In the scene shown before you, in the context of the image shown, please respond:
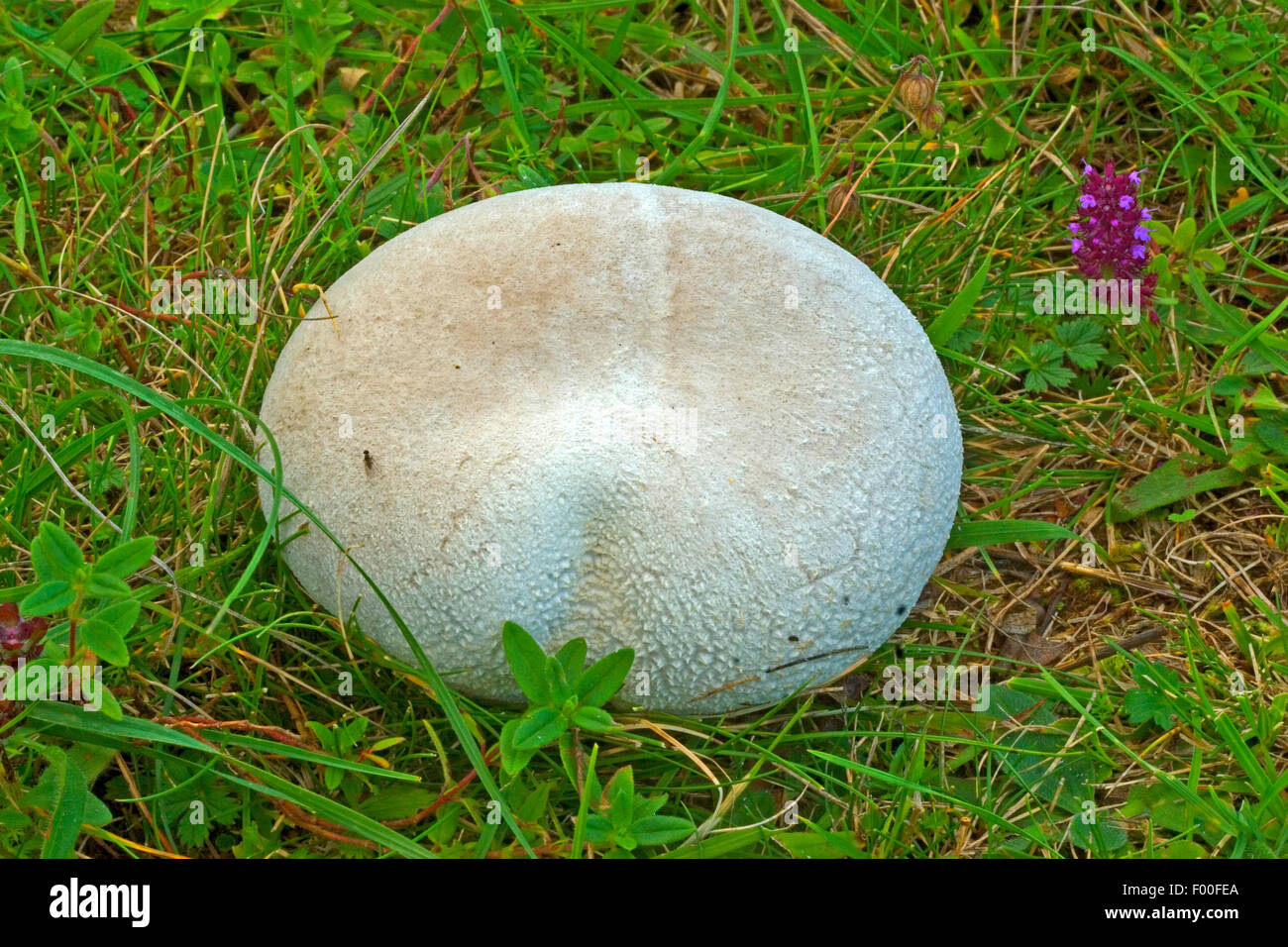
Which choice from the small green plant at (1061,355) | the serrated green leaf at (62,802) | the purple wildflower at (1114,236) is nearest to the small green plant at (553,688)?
the serrated green leaf at (62,802)

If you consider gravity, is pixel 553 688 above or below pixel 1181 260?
below

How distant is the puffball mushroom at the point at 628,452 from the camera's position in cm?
221

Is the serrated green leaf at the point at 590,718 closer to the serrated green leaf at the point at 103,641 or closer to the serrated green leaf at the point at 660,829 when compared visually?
the serrated green leaf at the point at 660,829

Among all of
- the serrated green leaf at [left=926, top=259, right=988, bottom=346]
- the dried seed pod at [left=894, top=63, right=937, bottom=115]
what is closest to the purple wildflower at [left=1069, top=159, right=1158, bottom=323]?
the serrated green leaf at [left=926, top=259, right=988, bottom=346]

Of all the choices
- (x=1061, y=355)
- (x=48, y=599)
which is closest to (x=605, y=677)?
(x=48, y=599)

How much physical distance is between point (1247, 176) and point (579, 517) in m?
2.07

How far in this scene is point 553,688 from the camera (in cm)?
212

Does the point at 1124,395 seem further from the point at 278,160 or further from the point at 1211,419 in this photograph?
the point at 278,160

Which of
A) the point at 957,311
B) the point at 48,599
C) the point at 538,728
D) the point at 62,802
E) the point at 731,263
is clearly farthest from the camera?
the point at 957,311

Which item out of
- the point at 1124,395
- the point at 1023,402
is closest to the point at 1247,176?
the point at 1124,395

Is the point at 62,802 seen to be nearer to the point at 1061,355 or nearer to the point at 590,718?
the point at 590,718

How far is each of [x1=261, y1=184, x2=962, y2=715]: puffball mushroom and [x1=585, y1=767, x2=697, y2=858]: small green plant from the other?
0.25 meters

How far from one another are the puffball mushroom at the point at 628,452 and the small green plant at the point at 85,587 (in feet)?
1.45

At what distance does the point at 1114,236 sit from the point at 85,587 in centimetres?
234
